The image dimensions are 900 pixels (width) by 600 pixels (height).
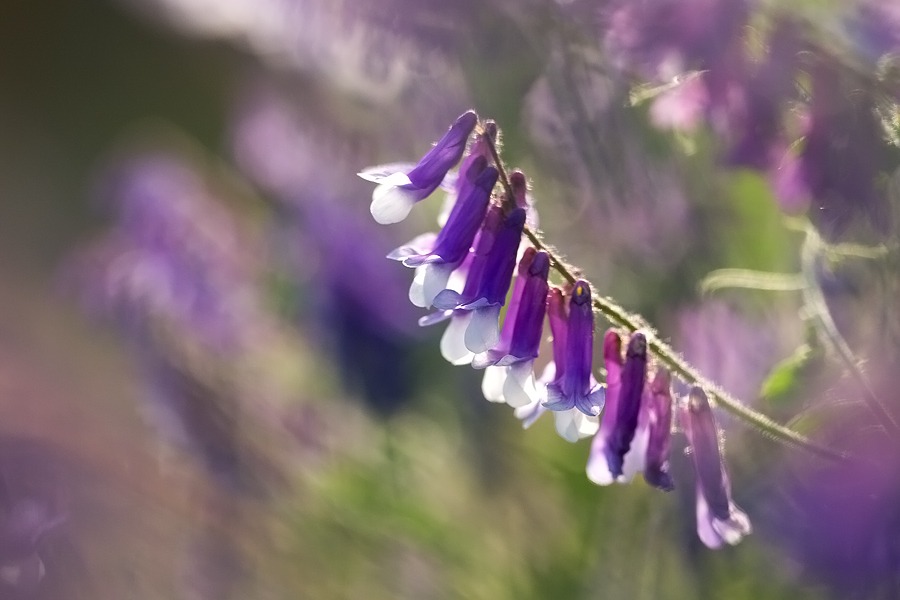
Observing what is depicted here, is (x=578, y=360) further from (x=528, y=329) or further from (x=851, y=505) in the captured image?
(x=851, y=505)

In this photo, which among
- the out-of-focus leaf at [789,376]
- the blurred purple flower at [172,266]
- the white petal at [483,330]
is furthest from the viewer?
the blurred purple flower at [172,266]

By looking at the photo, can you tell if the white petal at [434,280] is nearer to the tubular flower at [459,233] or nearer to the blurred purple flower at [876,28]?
the tubular flower at [459,233]

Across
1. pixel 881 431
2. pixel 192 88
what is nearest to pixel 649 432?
pixel 881 431

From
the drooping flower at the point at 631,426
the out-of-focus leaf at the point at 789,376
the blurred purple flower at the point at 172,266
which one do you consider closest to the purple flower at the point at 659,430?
the drooping flower at the point at 631,426

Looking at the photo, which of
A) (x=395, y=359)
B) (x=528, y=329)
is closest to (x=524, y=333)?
(x=528, y=329)

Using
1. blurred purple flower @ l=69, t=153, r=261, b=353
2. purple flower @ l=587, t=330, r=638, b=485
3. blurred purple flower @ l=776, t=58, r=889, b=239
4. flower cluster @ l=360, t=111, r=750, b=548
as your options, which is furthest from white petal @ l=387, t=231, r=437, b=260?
blurred purple flower @ l=69, t=153, r=261, b=353

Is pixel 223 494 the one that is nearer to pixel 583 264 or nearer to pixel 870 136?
pixel 583 264

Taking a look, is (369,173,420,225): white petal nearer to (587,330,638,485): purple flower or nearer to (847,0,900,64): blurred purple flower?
(587,330,638,485): purple flower
